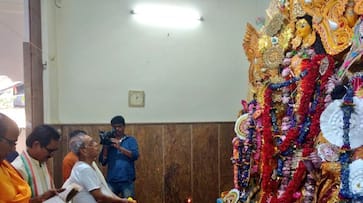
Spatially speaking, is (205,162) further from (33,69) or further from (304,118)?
(33,69)

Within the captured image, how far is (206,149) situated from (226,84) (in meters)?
0.93

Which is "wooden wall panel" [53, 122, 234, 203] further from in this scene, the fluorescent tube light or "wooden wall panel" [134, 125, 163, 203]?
the fluorescent tube light

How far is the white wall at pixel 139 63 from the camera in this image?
396 cm

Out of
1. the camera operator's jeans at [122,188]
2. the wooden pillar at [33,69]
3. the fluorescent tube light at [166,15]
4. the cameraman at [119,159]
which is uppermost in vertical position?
the fluorescent tube light at [166,15]

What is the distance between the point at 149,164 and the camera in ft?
13.9

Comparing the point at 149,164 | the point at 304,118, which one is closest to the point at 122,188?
the point at 149,164

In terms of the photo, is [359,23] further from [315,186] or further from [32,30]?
[32,30]

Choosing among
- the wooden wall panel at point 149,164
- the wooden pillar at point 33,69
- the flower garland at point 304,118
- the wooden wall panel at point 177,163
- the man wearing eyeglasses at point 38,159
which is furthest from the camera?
the wooden wall panel at point 177,163

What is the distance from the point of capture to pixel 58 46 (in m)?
3.93

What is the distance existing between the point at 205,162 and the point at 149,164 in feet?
2.53

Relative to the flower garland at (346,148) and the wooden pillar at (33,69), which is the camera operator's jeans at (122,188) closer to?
the wooden pillar at (33,69)

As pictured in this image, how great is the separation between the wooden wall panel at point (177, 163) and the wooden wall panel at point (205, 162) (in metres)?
0.09

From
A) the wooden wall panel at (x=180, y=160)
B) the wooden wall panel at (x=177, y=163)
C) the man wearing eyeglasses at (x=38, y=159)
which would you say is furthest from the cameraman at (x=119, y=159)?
the man wearing eyeglasses at (x=38, y=159)

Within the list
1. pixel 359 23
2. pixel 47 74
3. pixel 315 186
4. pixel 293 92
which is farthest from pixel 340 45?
pixel 47 74
